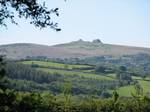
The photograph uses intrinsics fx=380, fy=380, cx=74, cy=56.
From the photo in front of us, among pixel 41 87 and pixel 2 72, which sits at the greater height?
pixel 2 72

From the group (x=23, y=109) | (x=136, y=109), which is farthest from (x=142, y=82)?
(x=23, y=109)

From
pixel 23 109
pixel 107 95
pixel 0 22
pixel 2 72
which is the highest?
pixel 0 22

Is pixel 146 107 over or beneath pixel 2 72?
beneath

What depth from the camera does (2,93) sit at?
1388 cm

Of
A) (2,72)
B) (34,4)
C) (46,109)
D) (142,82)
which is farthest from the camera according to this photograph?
(142,82)

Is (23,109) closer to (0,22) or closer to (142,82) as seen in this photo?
(0,22)

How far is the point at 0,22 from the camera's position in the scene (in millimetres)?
14773

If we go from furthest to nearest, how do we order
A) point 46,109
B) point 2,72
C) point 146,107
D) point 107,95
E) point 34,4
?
point 107,95 → point 146,107 → point 46,109 → point 34,4 → point 2,72

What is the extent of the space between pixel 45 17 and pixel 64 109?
60.1 meters

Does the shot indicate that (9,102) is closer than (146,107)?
Yes

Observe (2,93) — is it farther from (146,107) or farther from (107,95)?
(107,95)

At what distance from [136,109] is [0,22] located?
6924 cm

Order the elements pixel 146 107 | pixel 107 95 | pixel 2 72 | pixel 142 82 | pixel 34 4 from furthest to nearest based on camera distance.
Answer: pixel 142 82, pixel 107 95, pixel 146 107, pixel 34 4, pixel 2 72

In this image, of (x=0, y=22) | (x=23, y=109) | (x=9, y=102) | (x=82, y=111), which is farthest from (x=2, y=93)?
(x=82, y=111)
